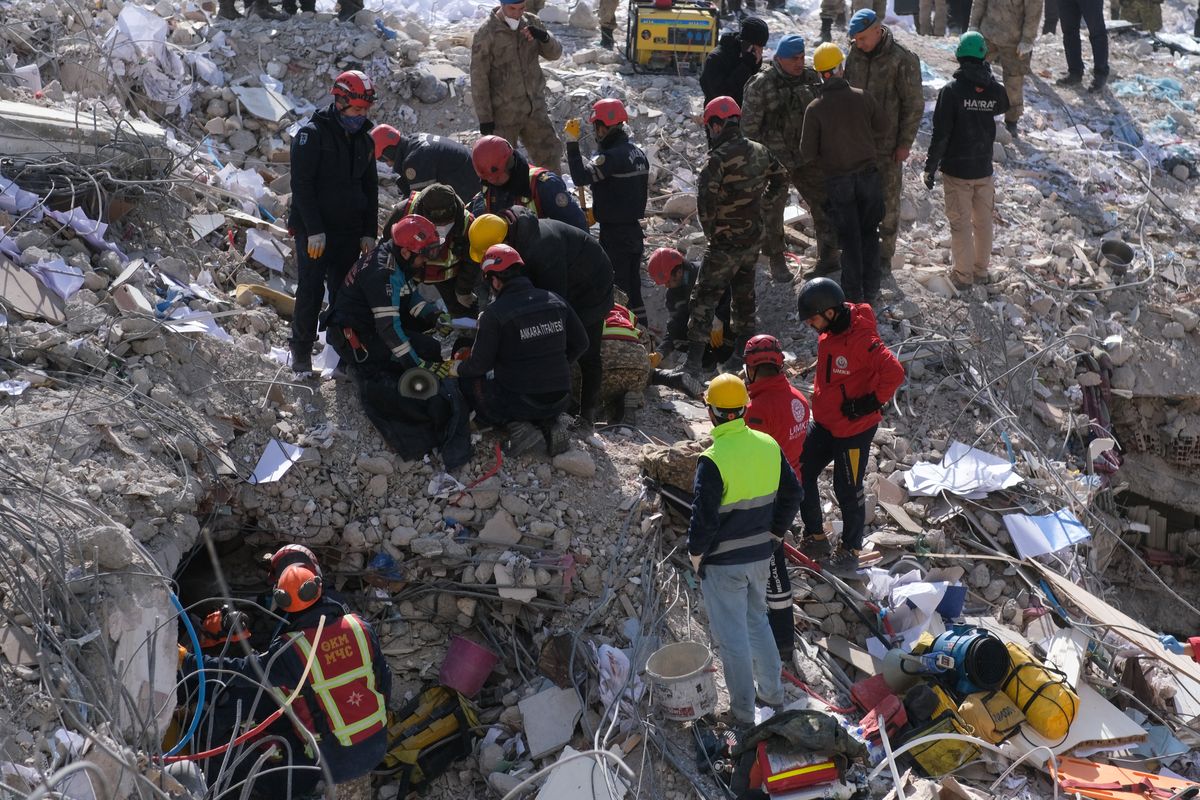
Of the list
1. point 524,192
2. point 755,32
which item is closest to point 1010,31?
point 755,32

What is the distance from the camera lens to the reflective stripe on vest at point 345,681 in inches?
208

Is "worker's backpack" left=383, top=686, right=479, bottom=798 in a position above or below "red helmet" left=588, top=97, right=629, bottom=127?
below

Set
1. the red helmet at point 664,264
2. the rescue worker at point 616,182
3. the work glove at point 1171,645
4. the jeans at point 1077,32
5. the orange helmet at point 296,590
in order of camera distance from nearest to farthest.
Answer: the orange helmet at point 296,590 < the work glove at point 1171,645 < the rescue worker at point 616,182 < the red helmet at point 664,264 < the jeans at point 1077,32

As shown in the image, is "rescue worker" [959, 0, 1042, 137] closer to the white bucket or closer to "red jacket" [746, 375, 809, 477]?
"red jacket" [746, 375, 809, 477]

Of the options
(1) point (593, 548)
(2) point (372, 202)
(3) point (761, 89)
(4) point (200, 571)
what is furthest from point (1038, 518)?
(4) point (200, 571)

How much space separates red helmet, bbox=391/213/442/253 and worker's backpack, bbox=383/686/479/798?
2.47 metres

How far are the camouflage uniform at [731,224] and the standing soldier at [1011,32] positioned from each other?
4246mm

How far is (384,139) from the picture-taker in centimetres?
796

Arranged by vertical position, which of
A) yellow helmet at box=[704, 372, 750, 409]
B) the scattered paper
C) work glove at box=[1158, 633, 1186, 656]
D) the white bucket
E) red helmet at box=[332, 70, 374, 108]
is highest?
red helmet at box=[332, 70, 374, 108]

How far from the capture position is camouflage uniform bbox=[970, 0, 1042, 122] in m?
11.2

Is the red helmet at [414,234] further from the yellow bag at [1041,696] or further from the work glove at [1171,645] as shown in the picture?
the work glove at [1171,645]

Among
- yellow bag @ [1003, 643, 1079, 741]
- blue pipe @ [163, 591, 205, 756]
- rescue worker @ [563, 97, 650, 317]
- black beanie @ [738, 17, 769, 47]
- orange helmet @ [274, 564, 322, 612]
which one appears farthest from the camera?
black beanie @ [738, 17, 769, 47]

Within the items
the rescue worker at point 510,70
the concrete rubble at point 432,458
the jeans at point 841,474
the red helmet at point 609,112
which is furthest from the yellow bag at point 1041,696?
the rescue worker at point 510,70

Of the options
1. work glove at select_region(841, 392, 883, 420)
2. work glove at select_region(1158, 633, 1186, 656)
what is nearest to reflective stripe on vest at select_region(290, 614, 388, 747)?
work glove at select_region(841, 392, 883, 420)
